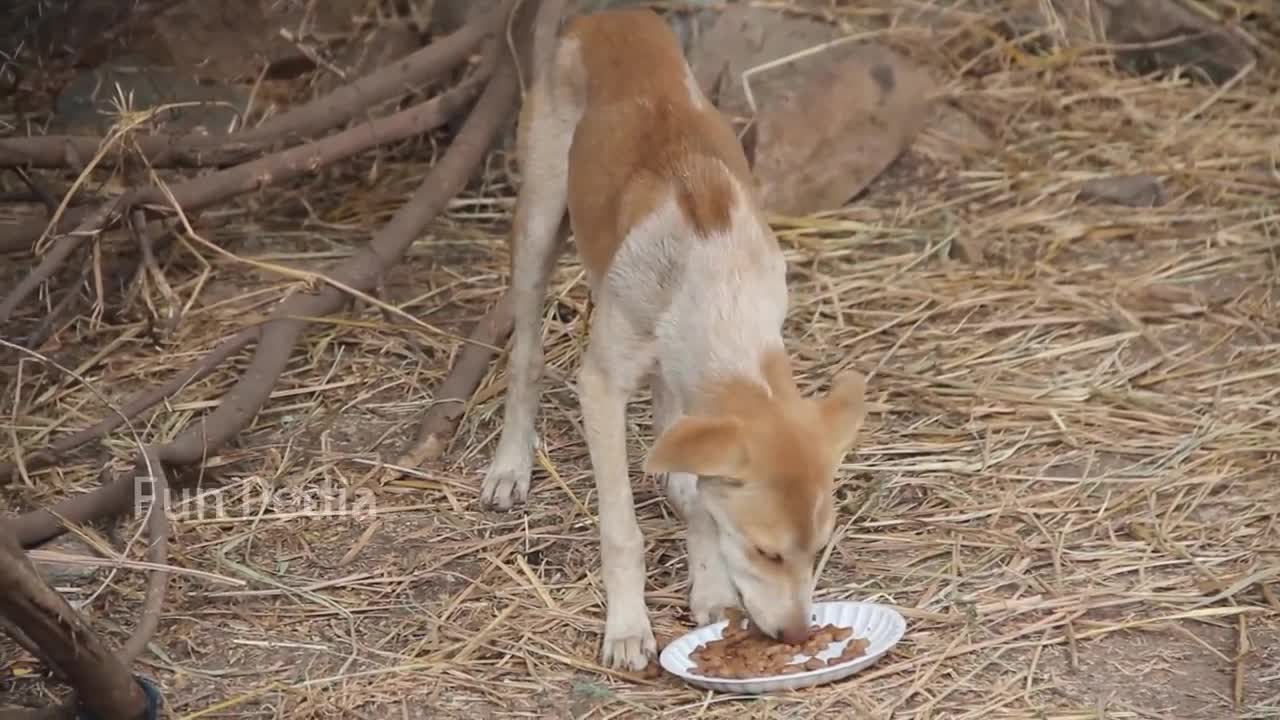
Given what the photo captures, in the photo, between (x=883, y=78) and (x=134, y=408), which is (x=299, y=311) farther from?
(x=883, y=78)

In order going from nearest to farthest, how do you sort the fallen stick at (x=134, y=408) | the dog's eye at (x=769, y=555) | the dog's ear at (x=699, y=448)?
the dog's ear at (x=699, y=448) < the dog's eye at (x=769, y=555) < the fallen stick at (x=134, y=408)

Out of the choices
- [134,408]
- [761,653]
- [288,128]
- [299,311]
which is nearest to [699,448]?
[761,653]

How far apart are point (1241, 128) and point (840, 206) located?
240 cm

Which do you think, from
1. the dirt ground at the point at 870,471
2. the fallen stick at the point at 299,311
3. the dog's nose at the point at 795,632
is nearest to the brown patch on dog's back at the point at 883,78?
the dirt ground at the point at 870,471

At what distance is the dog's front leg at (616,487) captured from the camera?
15.6ft

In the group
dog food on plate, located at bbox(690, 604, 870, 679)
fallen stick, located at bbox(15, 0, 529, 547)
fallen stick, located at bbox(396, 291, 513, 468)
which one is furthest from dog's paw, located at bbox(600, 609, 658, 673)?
fallen stick, located at bbox(15, 0, 529, 547)

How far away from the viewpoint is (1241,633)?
15.8 feet

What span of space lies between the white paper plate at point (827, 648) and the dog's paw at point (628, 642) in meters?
0.06

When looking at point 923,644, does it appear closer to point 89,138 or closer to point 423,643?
point 423,643

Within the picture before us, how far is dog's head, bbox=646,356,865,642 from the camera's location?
419 cm

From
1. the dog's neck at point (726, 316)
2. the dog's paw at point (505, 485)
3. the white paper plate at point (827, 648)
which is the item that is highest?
the dog's neck at point (726, 316)

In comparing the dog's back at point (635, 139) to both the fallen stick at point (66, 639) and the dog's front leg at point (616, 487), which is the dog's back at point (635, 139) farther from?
the fallen stick at point (66, 639)

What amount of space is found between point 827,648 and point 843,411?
74cm

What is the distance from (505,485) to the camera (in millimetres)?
5730
